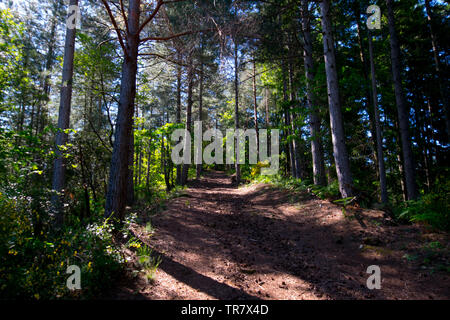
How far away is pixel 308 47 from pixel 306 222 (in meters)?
7.85

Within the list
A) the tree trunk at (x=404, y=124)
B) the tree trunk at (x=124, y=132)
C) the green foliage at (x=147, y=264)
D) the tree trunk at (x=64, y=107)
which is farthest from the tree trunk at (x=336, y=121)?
the tree trunk at (x=64, y=107)

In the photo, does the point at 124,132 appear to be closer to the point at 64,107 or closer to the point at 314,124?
the point at 64,107

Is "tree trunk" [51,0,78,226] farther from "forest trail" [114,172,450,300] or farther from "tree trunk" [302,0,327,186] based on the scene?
"tree trunk" [302,0,327,186]

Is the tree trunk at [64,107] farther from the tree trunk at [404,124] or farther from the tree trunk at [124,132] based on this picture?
the tree trunk at [404,124]

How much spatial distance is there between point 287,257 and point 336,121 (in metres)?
4.47

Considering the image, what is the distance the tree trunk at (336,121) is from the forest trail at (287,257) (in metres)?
0.87

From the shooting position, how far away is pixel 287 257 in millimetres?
4695

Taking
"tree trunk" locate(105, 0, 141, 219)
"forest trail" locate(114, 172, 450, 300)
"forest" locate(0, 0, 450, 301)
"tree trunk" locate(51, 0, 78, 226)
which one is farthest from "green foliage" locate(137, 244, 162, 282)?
"tree trunk" locate(51, 0, 78, 226)

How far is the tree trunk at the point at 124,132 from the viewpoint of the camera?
502 centimetres

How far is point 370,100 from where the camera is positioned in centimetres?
1086

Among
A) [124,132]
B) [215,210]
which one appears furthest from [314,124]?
[124,132]

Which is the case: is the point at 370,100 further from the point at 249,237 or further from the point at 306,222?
the point at 249,237
